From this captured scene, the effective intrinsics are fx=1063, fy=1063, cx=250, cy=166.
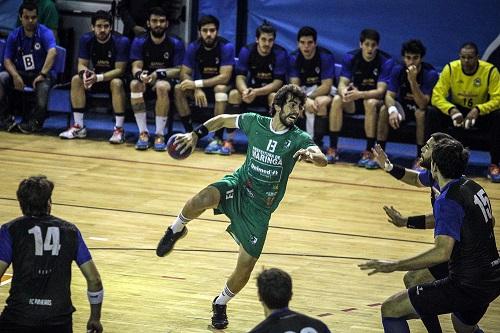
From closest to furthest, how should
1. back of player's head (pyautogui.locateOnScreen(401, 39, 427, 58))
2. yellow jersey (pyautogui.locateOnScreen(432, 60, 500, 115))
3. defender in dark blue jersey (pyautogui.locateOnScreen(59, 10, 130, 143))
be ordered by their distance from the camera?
1. yellow jersey (pyautogui.locateOnScreen(432, 60, 500, 115))
2. back of player's head (pyautogui.locateOnScreen(401, 39, 427, 58))
3. defender in dark blue jersey (pyautogui.locateOnScreen(59, 10, 130, 143))

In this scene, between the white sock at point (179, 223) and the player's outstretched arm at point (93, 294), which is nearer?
the player's outstretched arm at point (93, 294)

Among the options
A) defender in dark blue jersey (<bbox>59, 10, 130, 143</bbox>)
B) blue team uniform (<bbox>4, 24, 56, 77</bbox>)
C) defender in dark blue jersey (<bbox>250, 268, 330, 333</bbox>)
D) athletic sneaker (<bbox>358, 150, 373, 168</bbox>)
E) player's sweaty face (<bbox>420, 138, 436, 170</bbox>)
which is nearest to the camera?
defender in dark blue jersey (<bbox>250, 268, 330, 333</bbox>)

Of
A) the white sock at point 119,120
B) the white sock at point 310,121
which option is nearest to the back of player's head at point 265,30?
the white sock at point 310,121

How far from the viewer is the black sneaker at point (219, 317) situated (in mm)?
8891

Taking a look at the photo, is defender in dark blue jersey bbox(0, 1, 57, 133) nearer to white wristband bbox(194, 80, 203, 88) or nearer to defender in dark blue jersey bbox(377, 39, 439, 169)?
white wristband bbox(194, 80, 203, 88)

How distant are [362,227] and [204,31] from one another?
18.2 feet

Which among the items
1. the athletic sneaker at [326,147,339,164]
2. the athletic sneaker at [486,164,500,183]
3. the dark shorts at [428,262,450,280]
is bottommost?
the athletic sneaker at [326,147,339,164]

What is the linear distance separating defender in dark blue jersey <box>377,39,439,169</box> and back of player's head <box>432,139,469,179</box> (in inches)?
334

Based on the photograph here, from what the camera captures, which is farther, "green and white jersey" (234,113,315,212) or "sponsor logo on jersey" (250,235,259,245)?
"green and white jersey" (234,113,315,212)

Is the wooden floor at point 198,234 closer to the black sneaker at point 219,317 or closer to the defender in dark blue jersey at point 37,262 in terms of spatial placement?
the black sneaker at point 219,317

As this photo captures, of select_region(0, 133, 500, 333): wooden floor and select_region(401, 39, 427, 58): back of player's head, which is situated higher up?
select_region(401, 39, 427, 58): back of player's head

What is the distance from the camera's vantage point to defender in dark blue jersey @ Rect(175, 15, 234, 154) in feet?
55.5

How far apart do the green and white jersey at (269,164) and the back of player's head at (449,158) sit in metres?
1.83

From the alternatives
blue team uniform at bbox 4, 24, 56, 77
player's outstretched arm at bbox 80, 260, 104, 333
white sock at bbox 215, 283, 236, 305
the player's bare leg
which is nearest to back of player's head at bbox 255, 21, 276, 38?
blue team uniform at bbox 4, 24, 56, 77
